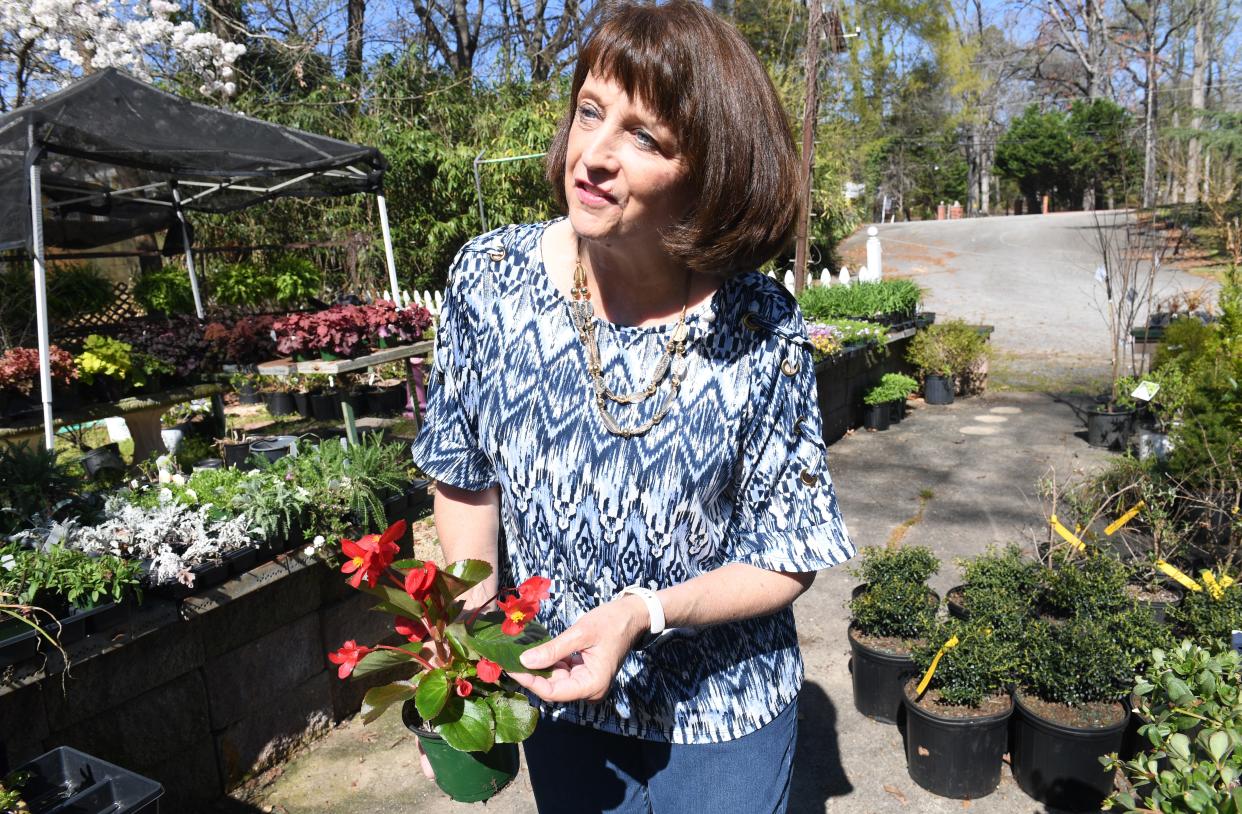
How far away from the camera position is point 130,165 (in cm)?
495

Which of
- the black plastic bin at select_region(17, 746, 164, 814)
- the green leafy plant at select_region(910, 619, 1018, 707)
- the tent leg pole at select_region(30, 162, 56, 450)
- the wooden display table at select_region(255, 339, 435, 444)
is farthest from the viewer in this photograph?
the wooden display table at select_region(255, 339, 435, 444)

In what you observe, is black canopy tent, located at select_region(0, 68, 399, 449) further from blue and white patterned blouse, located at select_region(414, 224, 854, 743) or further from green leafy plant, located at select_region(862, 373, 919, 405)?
green leafy plant, located at select_region(862, 373, 919, 405)

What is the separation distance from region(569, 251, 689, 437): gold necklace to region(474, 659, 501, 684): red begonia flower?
354mm

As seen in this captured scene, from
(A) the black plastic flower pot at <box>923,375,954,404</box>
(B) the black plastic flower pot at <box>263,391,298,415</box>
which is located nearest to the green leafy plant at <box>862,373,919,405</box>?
(A) the black plastic flower pot at <box>923,375,954,404</box>

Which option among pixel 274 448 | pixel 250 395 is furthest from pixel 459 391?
pixel 250 395

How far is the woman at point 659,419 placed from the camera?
113cm

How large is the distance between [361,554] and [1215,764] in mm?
1482

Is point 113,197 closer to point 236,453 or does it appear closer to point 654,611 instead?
point 236,453

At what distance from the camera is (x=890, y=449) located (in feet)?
22.2

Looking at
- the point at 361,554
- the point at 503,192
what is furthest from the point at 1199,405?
the point at 503,192

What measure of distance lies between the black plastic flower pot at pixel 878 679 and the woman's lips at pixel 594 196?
2.42m

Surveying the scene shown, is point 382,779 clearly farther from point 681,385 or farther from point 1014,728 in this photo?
point 681,385

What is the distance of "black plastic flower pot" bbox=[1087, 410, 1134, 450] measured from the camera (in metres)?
6.40

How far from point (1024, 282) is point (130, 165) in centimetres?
1524
